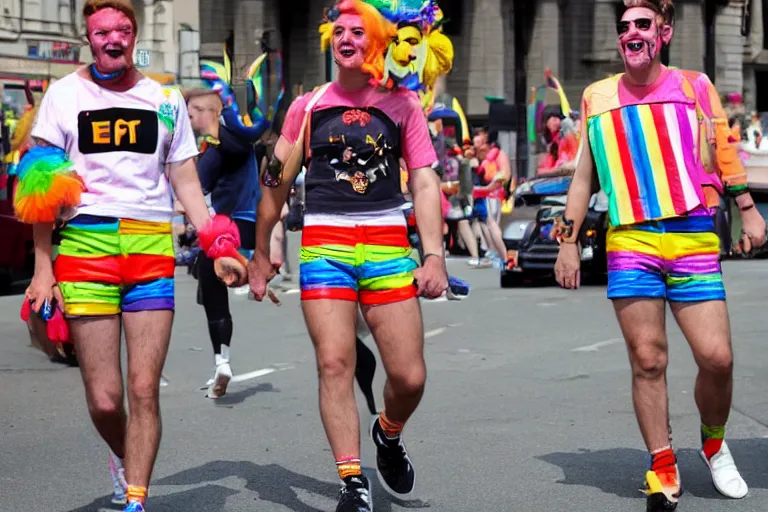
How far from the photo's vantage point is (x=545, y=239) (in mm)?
19578

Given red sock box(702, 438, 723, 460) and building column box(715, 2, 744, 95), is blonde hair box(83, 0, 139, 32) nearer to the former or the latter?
red sock box(702, 438, 723, 460)

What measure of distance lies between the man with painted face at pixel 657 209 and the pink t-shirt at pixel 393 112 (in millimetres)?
700

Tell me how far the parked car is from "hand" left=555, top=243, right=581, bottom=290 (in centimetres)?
1076

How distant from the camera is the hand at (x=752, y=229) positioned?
23.1 ft

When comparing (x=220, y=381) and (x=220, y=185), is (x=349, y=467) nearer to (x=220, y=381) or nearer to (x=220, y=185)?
(x=220, y=381)

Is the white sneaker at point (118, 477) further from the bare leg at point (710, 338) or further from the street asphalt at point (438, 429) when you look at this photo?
the bare leg at point (710, 338)

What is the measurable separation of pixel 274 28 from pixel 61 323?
41.4 m

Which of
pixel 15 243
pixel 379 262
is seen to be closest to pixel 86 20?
pixel 379 262

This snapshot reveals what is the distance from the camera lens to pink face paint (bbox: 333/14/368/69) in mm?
6613

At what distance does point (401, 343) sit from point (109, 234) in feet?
3.86

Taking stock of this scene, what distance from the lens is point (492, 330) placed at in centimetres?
1438

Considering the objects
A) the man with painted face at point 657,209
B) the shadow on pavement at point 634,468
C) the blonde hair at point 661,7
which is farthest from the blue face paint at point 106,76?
the shadow on pavement at point 634,468

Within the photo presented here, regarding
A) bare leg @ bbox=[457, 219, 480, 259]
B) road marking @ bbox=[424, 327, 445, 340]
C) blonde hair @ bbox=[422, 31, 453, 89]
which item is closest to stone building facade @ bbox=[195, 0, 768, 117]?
bare leg @ bbox=[457, 219, 480, 259]

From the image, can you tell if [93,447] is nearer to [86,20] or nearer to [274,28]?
[86,20]
